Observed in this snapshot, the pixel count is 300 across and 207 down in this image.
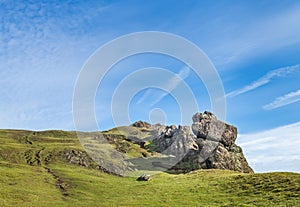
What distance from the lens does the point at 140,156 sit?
155 meters

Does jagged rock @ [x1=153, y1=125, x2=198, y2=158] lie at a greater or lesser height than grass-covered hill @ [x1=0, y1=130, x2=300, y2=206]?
greater

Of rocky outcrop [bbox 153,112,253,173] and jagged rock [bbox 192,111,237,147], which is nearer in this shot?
rocky outcrop [bbox 153,112,253,173]

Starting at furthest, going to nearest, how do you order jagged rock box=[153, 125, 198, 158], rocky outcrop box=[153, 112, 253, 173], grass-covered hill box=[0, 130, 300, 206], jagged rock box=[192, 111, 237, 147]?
jagged rock box=[192, 111, 237, 147] → jagged rock box=[153, 125, 198, 158] → rocky outcrop box=[153, 112, 253, 173] → grass-covered hill box=[0, 130, 300, 206]

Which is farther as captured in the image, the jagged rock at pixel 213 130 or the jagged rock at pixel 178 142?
the jagged rock at pixel 213 130

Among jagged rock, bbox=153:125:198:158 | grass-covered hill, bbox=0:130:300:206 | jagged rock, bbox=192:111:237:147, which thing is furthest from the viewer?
jagged rock, bbox=192:111:237:147

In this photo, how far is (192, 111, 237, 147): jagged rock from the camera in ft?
490

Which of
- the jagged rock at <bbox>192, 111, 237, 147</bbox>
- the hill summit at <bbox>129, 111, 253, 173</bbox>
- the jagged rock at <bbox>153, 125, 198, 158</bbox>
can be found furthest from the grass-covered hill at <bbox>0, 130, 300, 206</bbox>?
the jagged rock at <bbox>192, 111, 237, 147</bbox>

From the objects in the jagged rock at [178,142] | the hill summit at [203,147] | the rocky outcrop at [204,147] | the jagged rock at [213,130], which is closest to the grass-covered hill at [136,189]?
the rocky outcrop at [204,147]

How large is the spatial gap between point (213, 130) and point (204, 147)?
60.1ft

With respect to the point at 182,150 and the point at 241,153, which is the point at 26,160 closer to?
the point at 182,150

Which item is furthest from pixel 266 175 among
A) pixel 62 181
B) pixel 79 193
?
pixel 62 181

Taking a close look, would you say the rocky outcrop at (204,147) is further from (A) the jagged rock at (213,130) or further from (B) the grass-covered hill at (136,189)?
(B) the grass-covered hill at (136,189)

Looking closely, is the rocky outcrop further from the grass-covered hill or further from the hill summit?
the grass-covered hill

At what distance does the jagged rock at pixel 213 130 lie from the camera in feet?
490
